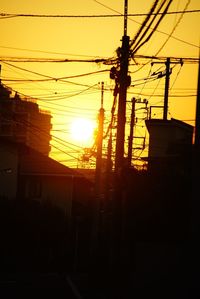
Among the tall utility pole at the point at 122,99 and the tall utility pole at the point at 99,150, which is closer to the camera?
the tall utility pole at the point at 122,99

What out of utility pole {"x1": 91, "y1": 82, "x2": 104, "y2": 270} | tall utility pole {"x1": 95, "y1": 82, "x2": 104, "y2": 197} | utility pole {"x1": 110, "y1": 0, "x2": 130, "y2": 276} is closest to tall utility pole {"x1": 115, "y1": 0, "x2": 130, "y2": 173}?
utility pole {"x1": 110, "y1": 0, "x2": 130, "y2": 276}

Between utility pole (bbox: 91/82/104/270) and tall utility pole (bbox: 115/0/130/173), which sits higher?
tall utility pole (bbox: 115/0/130/173)

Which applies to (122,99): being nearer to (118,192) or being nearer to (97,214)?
(118,192)

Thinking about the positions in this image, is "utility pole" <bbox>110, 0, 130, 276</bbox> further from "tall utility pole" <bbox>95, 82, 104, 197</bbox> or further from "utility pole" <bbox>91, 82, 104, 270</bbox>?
"tall utility pole" <bbox>95, 82, 104, 197</bbox>

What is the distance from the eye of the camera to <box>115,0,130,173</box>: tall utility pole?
717 inches

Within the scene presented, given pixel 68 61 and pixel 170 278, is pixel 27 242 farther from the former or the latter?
pixel 170 278

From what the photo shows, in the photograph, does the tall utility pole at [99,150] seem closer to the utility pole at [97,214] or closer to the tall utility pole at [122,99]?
the utility pole at [97,214]

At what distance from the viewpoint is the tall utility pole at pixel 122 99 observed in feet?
59.8

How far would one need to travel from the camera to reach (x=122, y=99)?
18672mm

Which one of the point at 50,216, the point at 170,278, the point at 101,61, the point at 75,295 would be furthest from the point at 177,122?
the point at 170,278

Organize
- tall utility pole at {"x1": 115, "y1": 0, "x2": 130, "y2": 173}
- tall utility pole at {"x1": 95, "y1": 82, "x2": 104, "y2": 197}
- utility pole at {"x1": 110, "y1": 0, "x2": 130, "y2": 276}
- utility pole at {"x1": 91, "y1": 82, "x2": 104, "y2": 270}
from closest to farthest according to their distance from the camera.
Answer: utility pole at {"x1": 110, "y1": 0, "x2": 130, "y2": 276} < tall utility pole at {"x1": 115, "y1": 0, "x2": 130, "y2": 173} < utility pole at {"x1": 91, "y1": 82, "x2": 104, "y2": 270} < tall utility pole at {"x1": 95, "y1": 82, "x2": 104, "y2": 197}

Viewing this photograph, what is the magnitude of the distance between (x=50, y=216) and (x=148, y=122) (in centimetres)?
800

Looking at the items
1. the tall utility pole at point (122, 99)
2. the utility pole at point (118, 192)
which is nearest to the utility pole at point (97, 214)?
the utility pole at point (118, 192)

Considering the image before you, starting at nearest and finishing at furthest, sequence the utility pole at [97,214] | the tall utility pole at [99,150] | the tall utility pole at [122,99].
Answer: the tall utility pole at [122,99]
the utility pole at [97,214]
the tall utility pole at [99,150]
